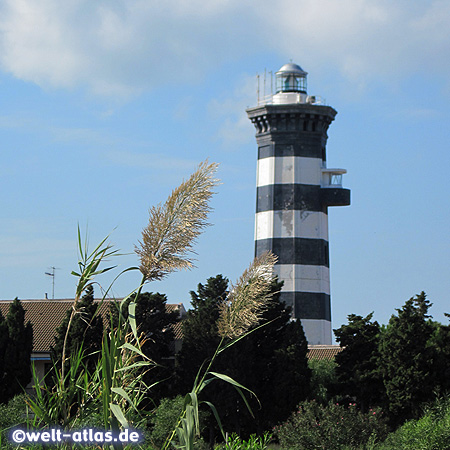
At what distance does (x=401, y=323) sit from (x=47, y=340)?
16.0 m

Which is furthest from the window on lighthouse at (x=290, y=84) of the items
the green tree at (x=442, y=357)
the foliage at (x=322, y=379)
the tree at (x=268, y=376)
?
the green tree at (x=442, y=357)

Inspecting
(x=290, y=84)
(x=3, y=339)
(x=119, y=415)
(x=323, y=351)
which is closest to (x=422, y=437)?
(x=119, y=415)

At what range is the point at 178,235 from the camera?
Answer: 539 cm

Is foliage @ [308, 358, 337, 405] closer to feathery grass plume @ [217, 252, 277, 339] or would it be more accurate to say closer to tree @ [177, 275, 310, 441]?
tree @ [177, 275, 310, 441]

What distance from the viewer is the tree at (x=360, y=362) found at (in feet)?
97.1

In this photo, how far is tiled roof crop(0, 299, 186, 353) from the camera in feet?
117

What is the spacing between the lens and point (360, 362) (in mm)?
30250

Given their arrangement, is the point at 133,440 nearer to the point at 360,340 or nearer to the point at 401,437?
the point at 401,437

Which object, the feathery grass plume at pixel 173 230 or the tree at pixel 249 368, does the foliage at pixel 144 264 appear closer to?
the feathery grass plume at pixel 173 230

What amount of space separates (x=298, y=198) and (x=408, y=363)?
15.3m

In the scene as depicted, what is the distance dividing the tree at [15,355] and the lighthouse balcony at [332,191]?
59.0ft

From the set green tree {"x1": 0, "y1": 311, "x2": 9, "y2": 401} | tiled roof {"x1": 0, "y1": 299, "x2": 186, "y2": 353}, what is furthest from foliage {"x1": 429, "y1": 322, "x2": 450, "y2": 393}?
green tree {"x1": 0, "y1": 311, "x2": 9, "y2": 401}

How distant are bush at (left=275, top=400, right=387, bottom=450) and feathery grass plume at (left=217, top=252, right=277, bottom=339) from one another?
17.0m

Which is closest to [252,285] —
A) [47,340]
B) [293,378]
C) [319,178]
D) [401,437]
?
[401,437]
